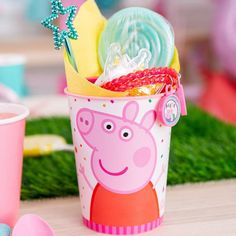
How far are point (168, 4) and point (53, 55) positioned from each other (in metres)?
0.50

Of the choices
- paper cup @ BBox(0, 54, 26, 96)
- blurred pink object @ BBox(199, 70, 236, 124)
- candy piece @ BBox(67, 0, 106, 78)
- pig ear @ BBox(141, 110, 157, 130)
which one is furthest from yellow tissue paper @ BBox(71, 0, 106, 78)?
blurred pink object @ BBox(199, 70, 236, 124)

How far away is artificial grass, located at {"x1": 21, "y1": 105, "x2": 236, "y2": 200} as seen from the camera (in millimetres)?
748

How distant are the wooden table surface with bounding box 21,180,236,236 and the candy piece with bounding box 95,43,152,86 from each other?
0.16 metres

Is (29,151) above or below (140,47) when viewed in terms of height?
below

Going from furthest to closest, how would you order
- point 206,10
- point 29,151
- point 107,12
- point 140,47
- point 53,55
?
point 107,12 < point 206,10 < point 53,55 < point 29,151 < point 140,47

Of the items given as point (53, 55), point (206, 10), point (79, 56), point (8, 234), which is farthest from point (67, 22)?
point (206, 10)

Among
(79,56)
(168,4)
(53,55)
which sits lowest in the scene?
(53,55)

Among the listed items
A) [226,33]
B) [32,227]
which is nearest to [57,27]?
[32,227]

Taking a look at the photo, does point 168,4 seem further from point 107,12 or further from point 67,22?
point 67,22

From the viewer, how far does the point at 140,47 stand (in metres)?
0.68

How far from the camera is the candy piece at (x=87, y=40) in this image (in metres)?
0.66

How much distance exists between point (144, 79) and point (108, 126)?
61 millimetres

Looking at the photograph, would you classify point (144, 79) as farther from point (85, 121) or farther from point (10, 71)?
point (10, 71)

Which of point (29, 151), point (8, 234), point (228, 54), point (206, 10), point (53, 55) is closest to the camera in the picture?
point (8, 234)
